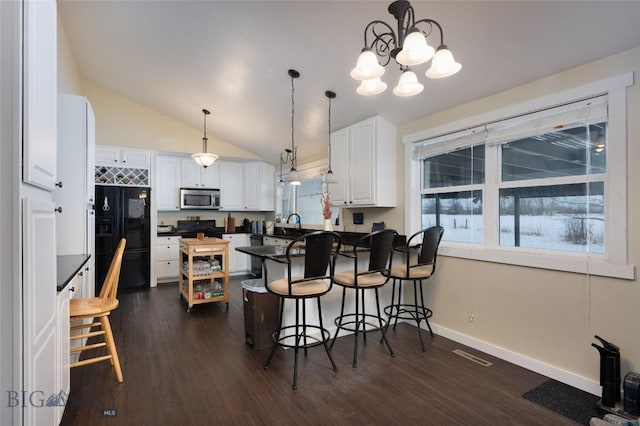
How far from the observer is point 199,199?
20.0 ft

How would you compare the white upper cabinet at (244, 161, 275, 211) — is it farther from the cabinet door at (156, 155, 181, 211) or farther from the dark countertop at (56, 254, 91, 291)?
the dark countertop at (56, 254, 91, 291)

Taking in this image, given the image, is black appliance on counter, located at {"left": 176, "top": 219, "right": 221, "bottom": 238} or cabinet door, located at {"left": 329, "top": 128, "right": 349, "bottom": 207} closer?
cabinet door, located at {"left": 329, "top": 128, "right": 349, "bottom": 207}

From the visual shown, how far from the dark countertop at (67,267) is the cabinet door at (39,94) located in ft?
1.77

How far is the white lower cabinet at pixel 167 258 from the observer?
560cm

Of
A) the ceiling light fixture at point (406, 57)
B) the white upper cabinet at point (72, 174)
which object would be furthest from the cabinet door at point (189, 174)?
the ceiling light fixture at point (406, 57)

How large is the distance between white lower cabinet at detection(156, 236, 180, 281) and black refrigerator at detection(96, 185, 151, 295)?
22 centimetres

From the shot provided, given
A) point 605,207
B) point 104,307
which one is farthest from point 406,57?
point 104,307

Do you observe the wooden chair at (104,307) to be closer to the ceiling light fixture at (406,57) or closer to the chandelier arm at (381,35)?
the ceiling light fixture at (406,57)

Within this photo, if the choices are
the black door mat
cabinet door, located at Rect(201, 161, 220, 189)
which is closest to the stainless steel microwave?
cabinet door, located at Rect(201, 161, 220, 189)

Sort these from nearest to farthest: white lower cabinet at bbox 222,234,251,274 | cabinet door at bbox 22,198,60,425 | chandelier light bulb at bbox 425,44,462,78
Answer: cabinet door at bbox 22,198,60,425, chandelier light bulb at bbox 425,44,462,78, white lower cabinet at bbox 222,234,251,274

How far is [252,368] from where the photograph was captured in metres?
2.54

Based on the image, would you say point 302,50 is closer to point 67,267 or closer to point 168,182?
point 67,267

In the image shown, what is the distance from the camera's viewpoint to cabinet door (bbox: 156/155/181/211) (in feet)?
19.1

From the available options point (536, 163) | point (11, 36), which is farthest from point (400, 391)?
point (11, 36)
